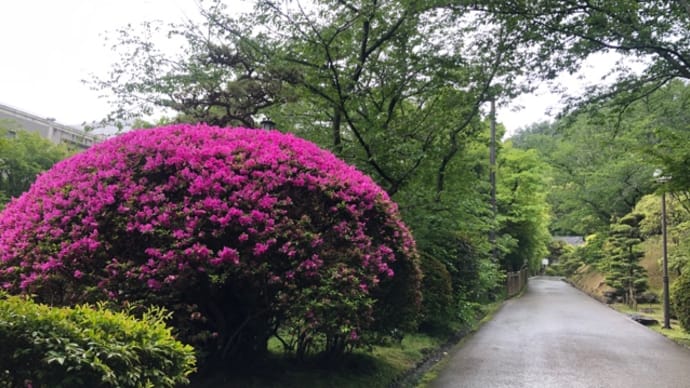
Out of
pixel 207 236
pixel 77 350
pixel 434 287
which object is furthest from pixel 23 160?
pixel 77 350

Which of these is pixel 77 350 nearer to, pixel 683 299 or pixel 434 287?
pixel 434 287

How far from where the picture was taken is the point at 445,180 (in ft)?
42.9

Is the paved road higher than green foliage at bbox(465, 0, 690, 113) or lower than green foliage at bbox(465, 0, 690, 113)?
lower

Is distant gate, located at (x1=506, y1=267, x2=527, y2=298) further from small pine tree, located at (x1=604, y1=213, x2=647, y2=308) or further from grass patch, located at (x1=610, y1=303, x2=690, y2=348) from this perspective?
grass patch, located at (x1=610, y1=303, x2=690, y2=348)

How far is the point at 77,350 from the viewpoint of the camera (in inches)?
91.0

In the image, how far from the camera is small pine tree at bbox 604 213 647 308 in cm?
2248

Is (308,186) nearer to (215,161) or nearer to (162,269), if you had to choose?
(215,161)

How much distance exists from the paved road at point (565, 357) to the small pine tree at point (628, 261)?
8.22 m

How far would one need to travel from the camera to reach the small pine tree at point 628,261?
885 inches

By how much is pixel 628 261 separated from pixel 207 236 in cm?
2329

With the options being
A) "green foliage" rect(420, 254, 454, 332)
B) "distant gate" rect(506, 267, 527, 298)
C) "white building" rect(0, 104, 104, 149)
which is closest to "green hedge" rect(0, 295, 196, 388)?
"green foliage" rect(420, 254, 454, 332)

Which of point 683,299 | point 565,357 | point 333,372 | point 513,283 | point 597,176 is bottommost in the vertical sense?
point 565,357

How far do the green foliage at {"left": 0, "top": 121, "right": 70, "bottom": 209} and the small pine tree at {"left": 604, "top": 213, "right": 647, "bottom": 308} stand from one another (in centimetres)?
2576

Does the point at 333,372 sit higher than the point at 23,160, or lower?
lower
